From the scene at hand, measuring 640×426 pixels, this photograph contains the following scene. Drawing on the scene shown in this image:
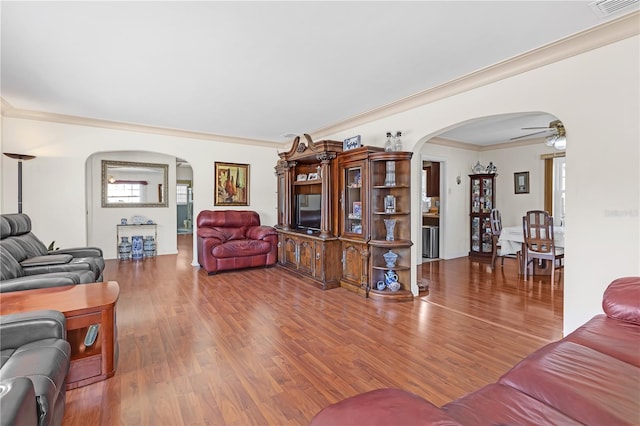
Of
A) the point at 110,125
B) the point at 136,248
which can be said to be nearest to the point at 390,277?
the point at 110,125

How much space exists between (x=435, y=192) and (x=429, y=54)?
4582 millimetres

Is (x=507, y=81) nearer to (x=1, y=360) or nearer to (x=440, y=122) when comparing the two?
(x=440, y=122)

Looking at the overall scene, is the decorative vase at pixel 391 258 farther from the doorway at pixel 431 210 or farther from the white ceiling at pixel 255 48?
the doorway at pixel 431 210

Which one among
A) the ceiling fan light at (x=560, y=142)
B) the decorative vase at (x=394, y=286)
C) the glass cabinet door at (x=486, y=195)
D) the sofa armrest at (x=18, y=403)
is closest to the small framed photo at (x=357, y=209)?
the decorative vase at (x=394, y=286)

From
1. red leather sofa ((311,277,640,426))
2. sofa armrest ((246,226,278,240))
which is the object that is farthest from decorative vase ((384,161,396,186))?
red leather sofa ((311,277,640,426))

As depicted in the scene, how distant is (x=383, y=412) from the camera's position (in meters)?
0.92

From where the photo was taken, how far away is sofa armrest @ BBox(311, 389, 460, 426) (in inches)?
34.4

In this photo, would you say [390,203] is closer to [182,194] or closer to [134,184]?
[134,184]

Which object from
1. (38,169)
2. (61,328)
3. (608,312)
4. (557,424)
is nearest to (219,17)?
(61,328)

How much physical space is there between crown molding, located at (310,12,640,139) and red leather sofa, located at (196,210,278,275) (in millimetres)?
3205

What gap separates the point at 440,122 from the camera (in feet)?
11.9

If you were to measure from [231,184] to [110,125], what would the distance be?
2.24 metres

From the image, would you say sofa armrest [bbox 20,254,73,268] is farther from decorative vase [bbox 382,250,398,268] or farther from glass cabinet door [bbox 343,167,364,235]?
decorative vase [bbox 382,250,398,268]

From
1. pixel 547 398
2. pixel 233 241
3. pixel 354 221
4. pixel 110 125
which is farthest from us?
pixel 233 241
